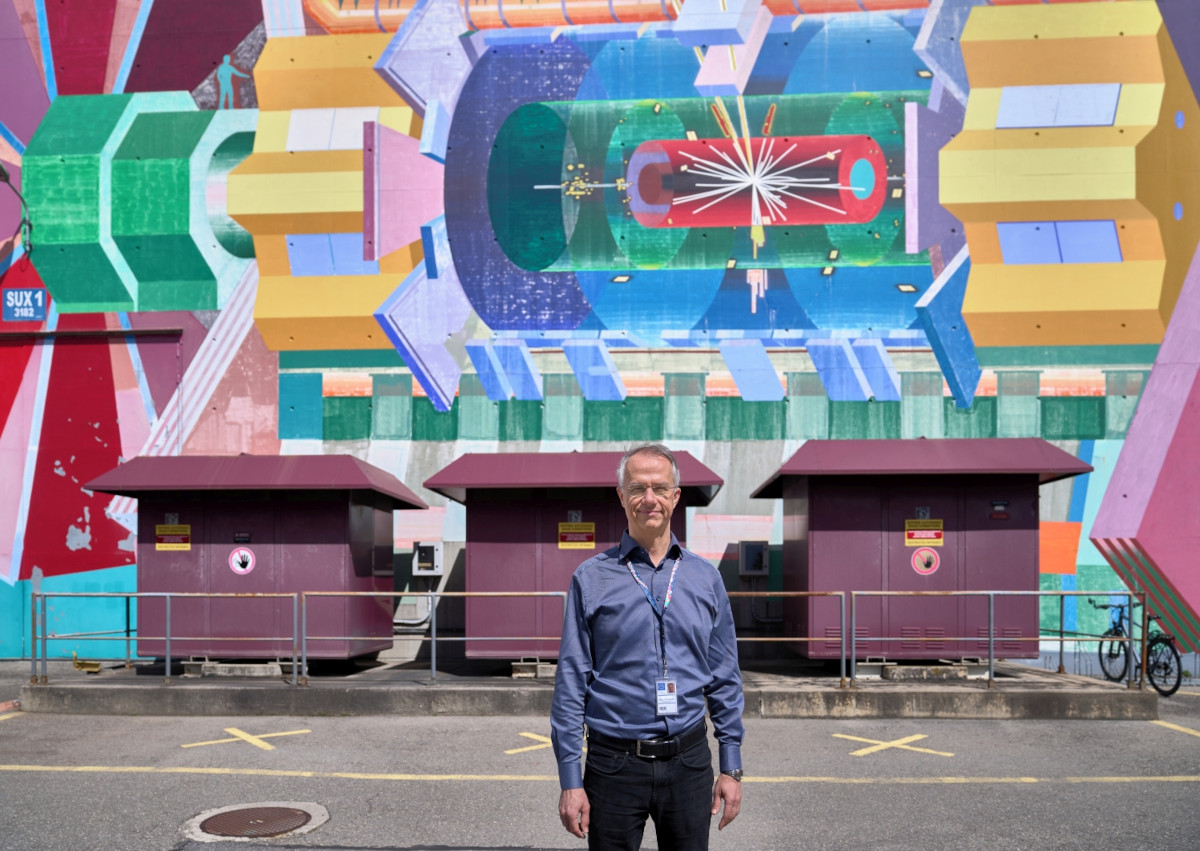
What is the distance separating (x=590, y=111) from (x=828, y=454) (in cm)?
729

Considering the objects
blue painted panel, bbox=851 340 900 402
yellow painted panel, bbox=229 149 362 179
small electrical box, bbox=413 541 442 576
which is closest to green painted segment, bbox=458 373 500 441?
small electrical box, bbox=413 541 442 576

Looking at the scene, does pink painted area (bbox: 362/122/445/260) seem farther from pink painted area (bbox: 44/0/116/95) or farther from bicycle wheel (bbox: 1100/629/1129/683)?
bicycle wheel (bbox: 1100/629/1129/683)

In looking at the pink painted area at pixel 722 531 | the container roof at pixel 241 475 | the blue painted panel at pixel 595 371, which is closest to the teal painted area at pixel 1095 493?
the pink painted area at pixel 722 531

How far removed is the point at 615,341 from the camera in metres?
16.0

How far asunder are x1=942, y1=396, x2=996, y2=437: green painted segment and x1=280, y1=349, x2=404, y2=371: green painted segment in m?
8.54

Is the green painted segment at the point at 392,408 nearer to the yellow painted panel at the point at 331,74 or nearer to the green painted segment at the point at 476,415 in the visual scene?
the green painted segment at the point at 476,415

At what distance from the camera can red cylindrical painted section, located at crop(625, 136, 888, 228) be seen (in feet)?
52.1

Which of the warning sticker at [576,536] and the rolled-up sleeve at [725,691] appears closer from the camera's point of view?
the rolled-up sleeve at [725,691]

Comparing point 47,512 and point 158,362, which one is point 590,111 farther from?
point 47,512

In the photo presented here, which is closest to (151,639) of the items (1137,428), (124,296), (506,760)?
(506,760)

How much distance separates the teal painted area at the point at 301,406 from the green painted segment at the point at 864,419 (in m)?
8.03

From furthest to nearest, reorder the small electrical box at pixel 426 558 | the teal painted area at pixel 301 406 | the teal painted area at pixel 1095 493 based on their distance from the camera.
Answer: the teal painted area at pixel 301 406 < the small electrical box at pixel 426 558 < the teal painted area at pixel 1095 493

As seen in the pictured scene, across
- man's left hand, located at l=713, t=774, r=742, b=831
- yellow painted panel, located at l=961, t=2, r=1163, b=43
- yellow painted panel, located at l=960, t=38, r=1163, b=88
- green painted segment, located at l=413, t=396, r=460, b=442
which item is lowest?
man's left hand, located at l=713, t=774, r=742, b=831

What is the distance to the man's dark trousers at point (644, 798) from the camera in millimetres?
3475
